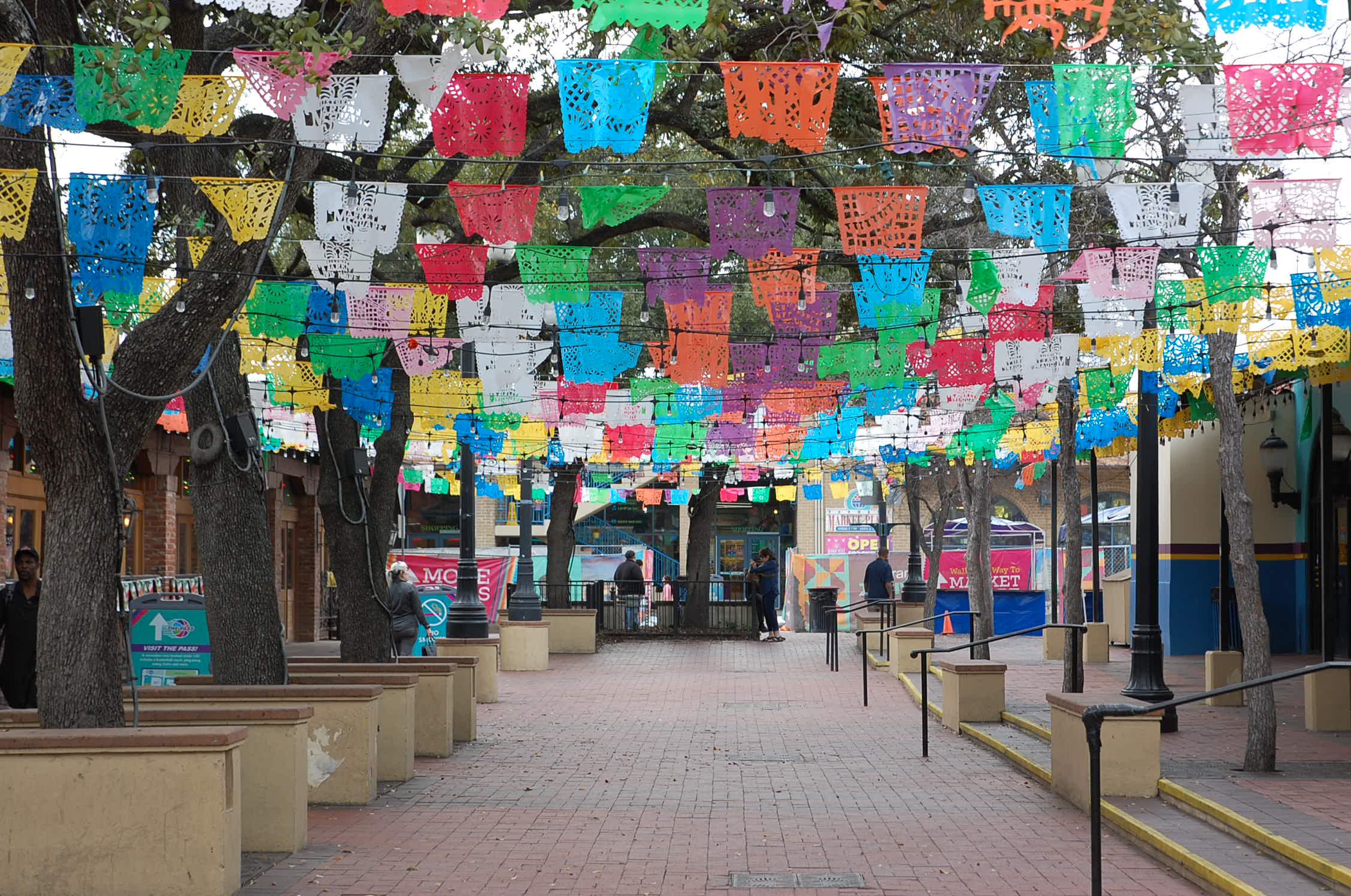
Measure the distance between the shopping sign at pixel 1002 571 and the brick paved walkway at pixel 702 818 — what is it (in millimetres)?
17261

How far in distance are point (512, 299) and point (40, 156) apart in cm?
574

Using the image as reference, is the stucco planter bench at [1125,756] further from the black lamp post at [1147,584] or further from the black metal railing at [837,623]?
the black metal railing at [837,623]

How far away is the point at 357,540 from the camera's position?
14938 millimetres

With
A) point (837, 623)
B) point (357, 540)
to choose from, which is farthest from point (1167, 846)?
point (837, 623)

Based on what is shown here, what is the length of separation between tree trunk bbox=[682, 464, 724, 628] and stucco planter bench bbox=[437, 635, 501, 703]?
41.3ft

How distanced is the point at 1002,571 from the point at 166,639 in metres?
23.3

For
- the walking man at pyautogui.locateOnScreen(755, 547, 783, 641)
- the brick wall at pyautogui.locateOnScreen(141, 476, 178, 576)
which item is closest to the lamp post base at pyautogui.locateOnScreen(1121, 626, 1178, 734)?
the brick wall at pyautogui.locateOnScreen(141, 476, 178, 576)

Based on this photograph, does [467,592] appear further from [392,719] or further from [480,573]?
[392,719]

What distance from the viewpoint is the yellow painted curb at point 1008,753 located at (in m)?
11.5

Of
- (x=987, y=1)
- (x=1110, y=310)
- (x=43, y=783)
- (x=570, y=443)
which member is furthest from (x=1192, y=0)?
(x=570, y=443)

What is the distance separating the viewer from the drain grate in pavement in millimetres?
8016

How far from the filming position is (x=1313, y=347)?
13.8 m

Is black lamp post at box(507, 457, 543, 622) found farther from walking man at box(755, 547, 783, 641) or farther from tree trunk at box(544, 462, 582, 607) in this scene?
walking man at box(755, 547, 783, 641)

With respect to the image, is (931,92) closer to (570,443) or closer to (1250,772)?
(1250,772)
